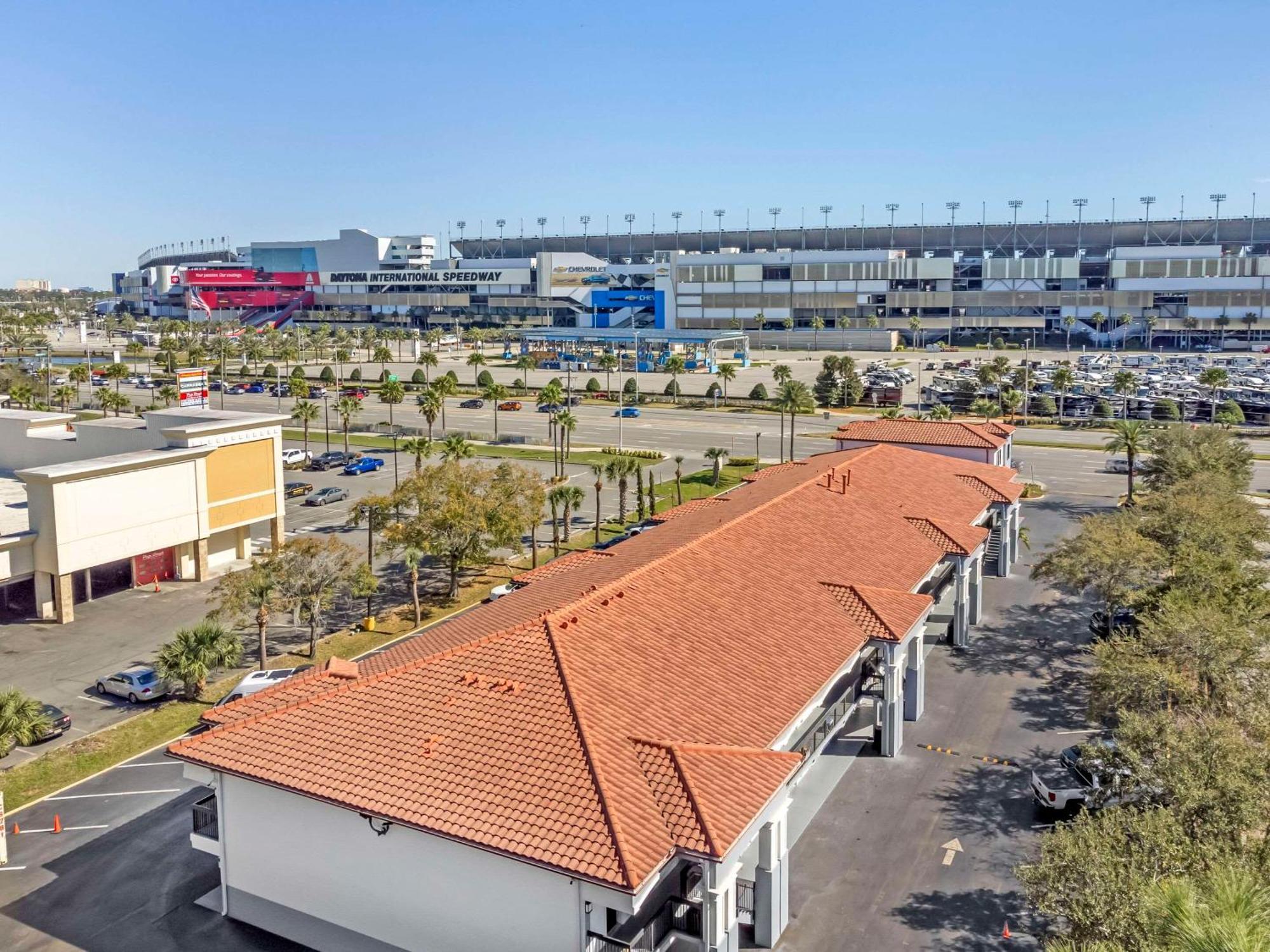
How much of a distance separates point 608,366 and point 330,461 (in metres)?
54.5

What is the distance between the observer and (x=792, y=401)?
82.1 m

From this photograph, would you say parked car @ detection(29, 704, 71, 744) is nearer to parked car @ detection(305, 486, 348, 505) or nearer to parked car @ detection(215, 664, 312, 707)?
parked car @ detection(215, 664, 312, 707)

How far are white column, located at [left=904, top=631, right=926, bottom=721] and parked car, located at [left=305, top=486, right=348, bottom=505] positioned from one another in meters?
42.7

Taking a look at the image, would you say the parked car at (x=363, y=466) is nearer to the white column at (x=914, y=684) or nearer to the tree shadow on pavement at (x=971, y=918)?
the white column at (x=914, y=684)

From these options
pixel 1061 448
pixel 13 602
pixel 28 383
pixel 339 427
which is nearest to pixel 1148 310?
pixel 1061 448

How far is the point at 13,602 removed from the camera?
44.0 metres

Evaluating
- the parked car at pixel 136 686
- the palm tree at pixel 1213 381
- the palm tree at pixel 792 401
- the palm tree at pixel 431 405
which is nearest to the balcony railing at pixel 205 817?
the parked car at pixel 136 686

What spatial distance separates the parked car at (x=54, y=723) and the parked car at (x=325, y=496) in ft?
106

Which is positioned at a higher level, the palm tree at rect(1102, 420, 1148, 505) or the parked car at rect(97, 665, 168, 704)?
the palm tree at rect(1102, 420, 1148, 505)

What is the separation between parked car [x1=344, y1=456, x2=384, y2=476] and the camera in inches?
2923

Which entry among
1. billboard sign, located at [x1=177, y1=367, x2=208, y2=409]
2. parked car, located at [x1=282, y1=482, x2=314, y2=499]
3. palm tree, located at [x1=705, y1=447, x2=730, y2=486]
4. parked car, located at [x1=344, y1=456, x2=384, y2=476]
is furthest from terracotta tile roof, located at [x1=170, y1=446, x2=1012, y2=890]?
parked car, located at [x1=344, y1=456, x2=384, y2=476]

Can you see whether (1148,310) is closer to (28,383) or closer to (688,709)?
(28,383)

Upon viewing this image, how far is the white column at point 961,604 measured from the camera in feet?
122

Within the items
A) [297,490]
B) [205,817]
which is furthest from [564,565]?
[297,490]
